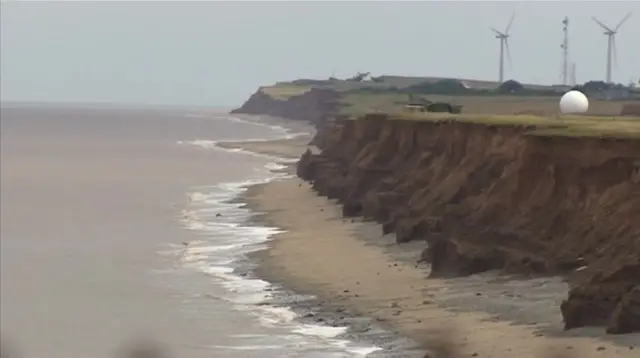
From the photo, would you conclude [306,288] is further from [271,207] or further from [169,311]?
[271,207]

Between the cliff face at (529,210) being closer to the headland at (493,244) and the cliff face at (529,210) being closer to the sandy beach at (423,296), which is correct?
the headland at (493,244)

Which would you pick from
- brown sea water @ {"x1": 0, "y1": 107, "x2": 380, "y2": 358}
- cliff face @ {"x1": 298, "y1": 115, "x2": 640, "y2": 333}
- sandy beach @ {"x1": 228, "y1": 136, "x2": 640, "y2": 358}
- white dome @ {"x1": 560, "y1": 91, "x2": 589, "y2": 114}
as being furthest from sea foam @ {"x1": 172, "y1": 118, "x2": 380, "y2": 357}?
white dome @ {"x1": 560, "y1": 91, "x2": 589, "y2": 114}

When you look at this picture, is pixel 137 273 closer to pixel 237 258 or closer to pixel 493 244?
pixel 237 258

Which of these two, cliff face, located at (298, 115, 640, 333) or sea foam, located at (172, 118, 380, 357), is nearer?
cliff face, located at (298, 115, 640, 333)

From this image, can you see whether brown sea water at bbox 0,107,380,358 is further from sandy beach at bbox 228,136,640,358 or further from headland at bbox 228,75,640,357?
headland at bbox 228,75,640,357

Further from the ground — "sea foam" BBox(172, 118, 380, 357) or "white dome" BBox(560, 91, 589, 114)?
"white dome" BBox(560, 91, 589, 114)

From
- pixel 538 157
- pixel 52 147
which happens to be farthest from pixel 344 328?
pixel 52 147
